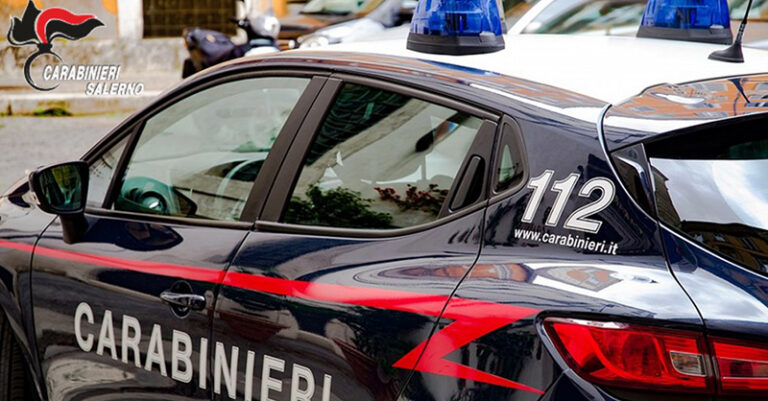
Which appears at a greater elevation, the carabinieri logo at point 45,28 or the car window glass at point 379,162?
the car window glass at point 379,162

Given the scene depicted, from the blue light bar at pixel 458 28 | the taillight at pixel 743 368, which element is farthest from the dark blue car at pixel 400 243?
the blue light bar at pixel 458 28

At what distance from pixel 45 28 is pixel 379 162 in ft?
43.5

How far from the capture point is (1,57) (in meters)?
13.9

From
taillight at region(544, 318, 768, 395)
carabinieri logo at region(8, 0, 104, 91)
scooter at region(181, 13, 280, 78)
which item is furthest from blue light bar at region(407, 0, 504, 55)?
carabinieri logo at region(8, 0, 104, 91)

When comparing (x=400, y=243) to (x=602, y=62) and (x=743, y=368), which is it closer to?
(x=602, y=62)

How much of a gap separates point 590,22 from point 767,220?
6072 mm

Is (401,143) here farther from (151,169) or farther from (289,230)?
(151,169)

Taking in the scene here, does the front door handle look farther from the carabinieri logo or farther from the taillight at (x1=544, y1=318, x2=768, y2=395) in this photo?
the carabinieri logo

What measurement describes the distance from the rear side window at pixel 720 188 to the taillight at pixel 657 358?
189 millimetres

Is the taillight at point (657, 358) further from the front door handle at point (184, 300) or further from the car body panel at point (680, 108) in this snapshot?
the front door handle at point (184, 300)

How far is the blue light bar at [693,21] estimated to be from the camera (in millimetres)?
2947

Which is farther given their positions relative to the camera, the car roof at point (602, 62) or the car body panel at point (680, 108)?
the car roof at point (602, 62)

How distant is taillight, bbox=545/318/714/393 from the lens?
1772 mm

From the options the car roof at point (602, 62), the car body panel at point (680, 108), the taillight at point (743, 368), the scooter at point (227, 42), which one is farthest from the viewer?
the scooter at point (227, 42)
